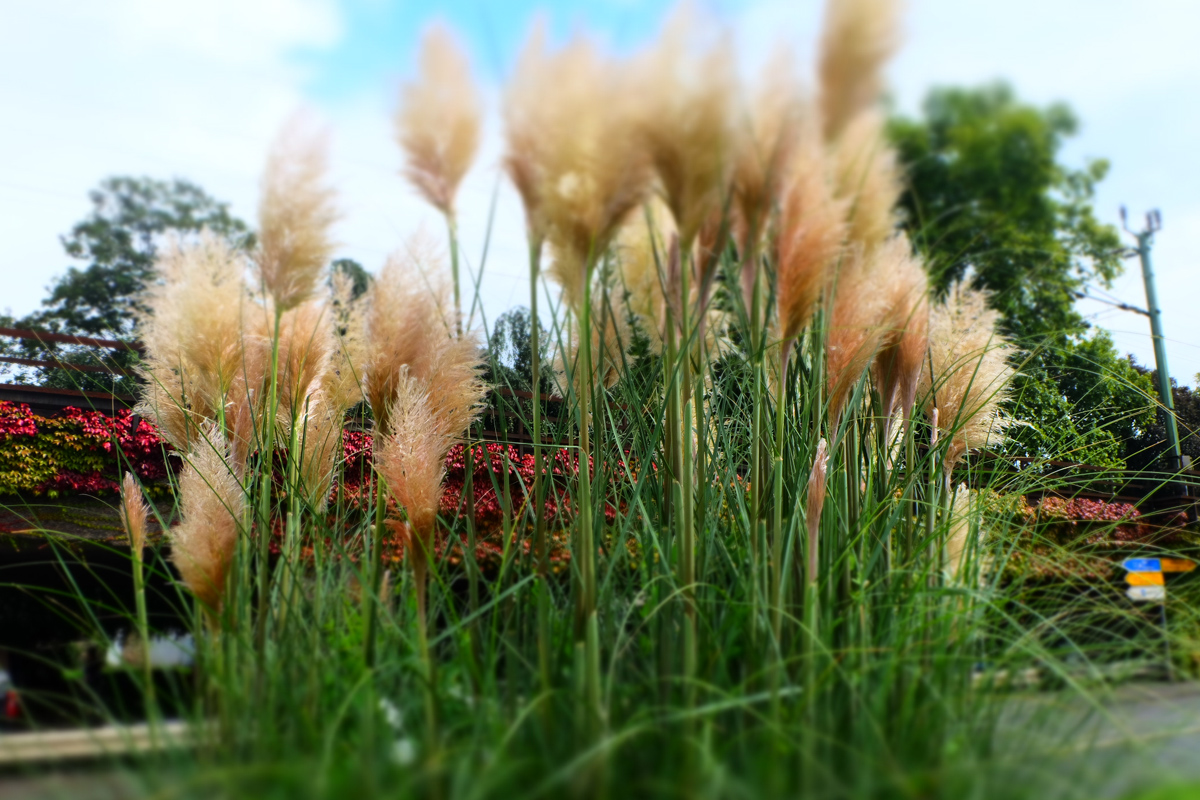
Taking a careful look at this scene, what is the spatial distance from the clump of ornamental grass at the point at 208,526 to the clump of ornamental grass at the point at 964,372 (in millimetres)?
1932

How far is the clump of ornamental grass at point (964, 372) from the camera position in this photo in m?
2.51

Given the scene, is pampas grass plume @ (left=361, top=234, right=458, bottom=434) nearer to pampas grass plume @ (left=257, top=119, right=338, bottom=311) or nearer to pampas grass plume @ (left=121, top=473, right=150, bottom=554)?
pampas grass plume @ (left=257, top=119, right=338, bottom=311)

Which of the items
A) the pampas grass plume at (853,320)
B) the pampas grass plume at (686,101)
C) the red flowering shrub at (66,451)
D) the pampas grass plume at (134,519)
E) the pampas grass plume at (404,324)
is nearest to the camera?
the pampas grass plume at (686,101)

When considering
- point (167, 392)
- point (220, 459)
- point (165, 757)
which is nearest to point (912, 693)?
point (165, 757)

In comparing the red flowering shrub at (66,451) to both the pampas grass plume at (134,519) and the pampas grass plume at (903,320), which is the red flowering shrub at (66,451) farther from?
the pampas grass plume at (903,320)

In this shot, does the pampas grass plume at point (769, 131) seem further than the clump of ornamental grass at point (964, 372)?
No

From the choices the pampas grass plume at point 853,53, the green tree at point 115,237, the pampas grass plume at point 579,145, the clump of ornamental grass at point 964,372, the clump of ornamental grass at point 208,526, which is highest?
the green tree at point 115,237

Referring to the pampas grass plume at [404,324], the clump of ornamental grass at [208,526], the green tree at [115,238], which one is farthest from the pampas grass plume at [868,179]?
the green tree at [115,238]

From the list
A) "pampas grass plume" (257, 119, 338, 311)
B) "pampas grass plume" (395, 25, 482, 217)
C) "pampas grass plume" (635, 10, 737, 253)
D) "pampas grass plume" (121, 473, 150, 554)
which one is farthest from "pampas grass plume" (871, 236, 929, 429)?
"pampas grass plume" (121, 473, 150, 554)

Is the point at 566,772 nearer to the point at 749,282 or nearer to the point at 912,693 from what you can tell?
the point at 912,693

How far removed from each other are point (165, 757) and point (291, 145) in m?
1.40

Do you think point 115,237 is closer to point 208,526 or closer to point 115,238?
point 115,238

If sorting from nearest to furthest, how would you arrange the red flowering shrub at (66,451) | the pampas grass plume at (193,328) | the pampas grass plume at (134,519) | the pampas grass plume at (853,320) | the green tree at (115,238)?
1. the pampas grass plume at (853,320)
2. the pampas grass plume at (193,328)
3. the pampas grass plume at (134,519)
4. the red flowering shrub at (66,451)
5. the green tree at (115,238)

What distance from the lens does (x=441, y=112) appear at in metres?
1.74
